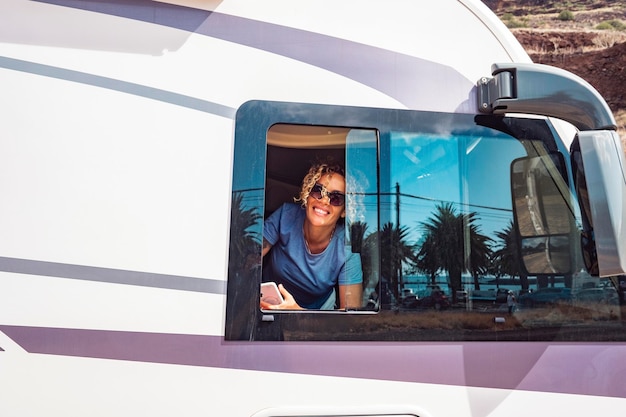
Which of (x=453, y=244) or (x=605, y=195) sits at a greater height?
(x=605, y=195)

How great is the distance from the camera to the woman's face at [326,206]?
7.54 ft

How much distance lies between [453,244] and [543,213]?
1.29 ft

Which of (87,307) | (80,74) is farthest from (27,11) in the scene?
(87,307)

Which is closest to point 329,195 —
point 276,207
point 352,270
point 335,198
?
point 335,198

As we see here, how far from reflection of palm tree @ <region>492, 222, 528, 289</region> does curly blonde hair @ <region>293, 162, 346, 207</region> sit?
0.71 meters

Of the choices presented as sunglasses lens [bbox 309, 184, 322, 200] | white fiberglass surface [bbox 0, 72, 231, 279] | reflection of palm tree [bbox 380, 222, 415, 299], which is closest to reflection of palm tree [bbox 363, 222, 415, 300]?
reflection of palm tree [bbox 380, 222, 415, 299]

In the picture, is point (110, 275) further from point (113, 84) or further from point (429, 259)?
point (429, 259)

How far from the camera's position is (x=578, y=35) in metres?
15.3

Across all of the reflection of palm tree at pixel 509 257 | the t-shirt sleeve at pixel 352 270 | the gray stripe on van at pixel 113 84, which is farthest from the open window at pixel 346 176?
the reflection of palm tree at pixel 509 257

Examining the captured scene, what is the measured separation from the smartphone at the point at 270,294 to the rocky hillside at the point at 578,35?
14.6 meters

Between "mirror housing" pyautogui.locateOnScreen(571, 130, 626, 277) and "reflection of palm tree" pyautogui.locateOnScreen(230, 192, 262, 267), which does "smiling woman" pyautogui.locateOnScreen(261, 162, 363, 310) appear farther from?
"mirror housing" pyautogui.locateOnScreen(571, 130, 626, 277)

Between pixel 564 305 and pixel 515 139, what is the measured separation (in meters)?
0.68

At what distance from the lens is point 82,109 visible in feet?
6.40

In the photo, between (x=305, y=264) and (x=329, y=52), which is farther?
(x=305, y=264)
